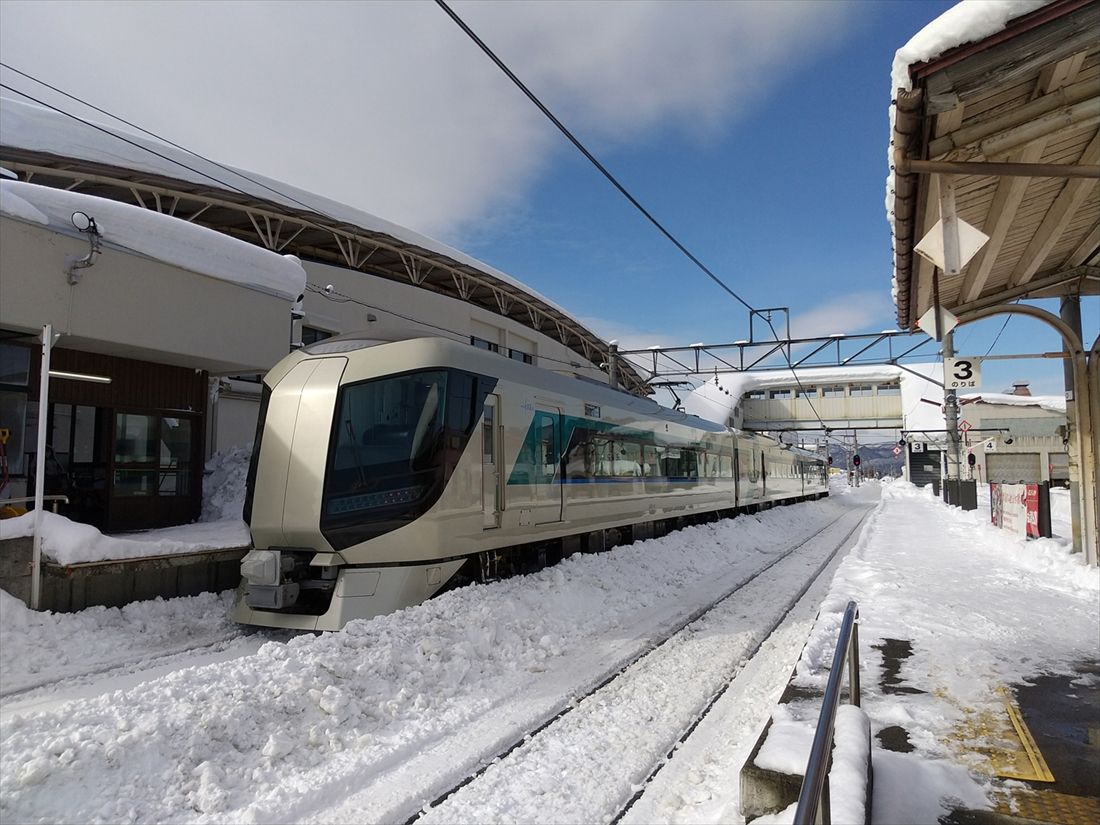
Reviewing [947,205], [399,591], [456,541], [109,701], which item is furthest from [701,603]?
[109,701]

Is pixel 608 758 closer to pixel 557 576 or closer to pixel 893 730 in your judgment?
pixel 893 730

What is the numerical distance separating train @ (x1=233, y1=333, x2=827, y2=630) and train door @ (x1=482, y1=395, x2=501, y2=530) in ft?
0.08

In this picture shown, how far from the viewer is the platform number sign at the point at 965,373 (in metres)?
10.9

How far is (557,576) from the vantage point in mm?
9695

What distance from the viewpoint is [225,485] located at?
1403 centimetres

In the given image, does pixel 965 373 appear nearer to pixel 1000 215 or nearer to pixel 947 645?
pixel 1000 215

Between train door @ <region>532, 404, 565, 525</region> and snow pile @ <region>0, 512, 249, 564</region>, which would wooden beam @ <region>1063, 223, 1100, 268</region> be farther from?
snow pile @ <region>0, 512, 249, 564</region>

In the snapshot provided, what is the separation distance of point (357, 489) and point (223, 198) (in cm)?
1333

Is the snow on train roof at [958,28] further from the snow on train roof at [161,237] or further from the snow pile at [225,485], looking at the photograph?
the snow pile at [225,485]

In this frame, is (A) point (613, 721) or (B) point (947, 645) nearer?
(A) point (613, 721)

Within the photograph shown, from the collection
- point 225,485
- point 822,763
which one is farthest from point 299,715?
point 225,485

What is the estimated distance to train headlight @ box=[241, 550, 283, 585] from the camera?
7.48 m

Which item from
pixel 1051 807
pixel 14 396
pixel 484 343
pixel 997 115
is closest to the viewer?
pixel 1051 807

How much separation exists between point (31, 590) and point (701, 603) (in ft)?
26.6
